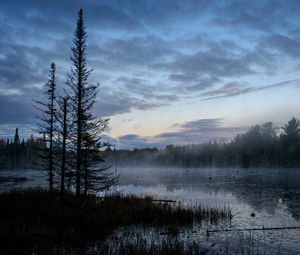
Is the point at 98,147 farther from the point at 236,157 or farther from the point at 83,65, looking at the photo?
the point at 236,157

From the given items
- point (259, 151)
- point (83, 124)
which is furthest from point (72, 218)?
point (259, 151)

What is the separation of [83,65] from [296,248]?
1961 cm

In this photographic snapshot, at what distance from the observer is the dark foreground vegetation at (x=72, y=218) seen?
14109 millimetres

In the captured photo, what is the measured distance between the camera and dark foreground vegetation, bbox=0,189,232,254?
1411 centimetres

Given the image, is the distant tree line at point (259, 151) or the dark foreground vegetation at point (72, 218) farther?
the distant tree line at point (259, 151)

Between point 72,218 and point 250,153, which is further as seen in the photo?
point 250,153

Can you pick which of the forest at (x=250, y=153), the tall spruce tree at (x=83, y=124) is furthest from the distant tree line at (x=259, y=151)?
the tall spruce tree at (x=83, y=124)

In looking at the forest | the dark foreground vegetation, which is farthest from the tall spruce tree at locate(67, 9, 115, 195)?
the forest

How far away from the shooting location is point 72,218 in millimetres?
18266

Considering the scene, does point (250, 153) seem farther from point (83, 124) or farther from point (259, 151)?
point (83, 124)

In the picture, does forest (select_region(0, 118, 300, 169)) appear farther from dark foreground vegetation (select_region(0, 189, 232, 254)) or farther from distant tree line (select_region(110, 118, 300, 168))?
dark foreground vegetation (select_region(0, 189, 232, 254))

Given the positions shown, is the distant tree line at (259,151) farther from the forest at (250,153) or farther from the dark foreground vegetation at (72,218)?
the dark foreground vegetation at (72,218)

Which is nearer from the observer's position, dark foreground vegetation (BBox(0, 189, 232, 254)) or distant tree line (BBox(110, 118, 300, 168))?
dark foreground vegetation (BBox(0, 189, 232, 254))

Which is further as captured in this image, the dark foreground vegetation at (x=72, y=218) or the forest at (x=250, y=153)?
the forest at (x=250, y=153)
